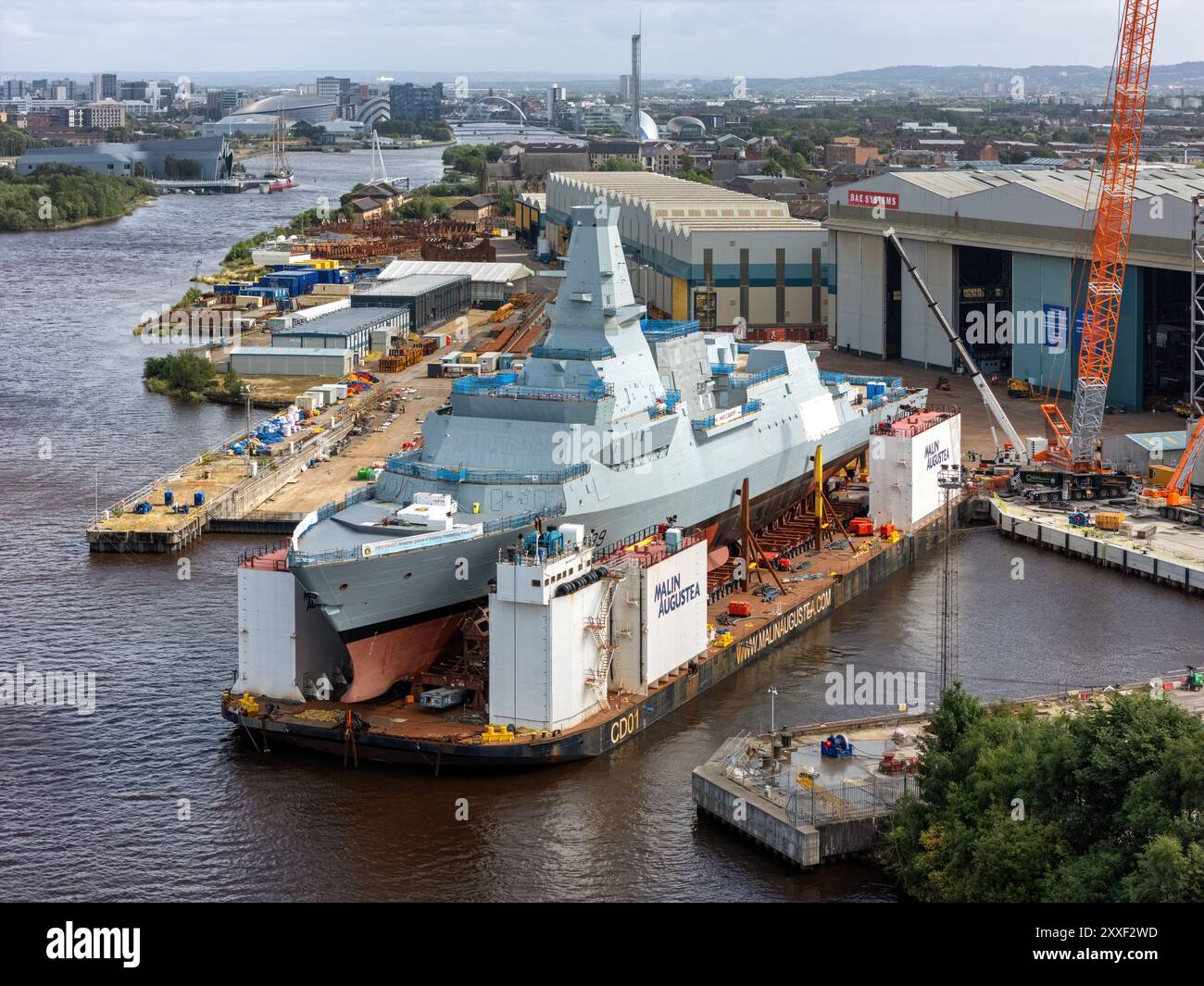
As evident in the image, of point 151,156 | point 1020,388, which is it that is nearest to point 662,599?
point 1020,388

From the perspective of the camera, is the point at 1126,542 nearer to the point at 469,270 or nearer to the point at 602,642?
the point at 602,642

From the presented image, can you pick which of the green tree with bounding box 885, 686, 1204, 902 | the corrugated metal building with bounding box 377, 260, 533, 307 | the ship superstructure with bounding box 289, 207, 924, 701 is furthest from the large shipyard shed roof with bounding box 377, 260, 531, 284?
the green tree with bounding box 885, 686, 1204, 902

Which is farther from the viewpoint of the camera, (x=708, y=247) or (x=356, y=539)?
(x=708, y=247)

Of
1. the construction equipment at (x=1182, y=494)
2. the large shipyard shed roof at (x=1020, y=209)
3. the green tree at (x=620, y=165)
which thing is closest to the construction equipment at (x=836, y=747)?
the construction equipment at (x=1182, y=494)

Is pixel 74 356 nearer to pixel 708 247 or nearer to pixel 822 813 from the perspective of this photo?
pixel 708 247

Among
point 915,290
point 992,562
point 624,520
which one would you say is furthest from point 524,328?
point 624,520

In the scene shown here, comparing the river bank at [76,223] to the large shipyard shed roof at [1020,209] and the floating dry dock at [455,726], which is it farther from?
the floating dry dock at [455,726]
